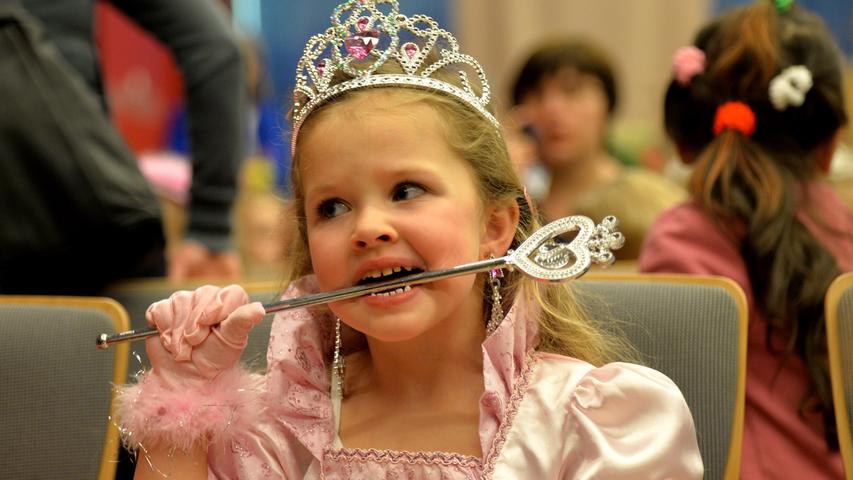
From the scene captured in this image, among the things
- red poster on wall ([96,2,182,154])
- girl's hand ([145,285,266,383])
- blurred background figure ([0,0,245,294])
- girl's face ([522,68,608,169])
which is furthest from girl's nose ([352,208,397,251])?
red poster on wall ([96,2,182,154])

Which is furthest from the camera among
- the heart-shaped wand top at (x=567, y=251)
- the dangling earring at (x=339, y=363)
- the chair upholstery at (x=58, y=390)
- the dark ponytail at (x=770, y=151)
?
the dark ponytail at (x=770, y=151)

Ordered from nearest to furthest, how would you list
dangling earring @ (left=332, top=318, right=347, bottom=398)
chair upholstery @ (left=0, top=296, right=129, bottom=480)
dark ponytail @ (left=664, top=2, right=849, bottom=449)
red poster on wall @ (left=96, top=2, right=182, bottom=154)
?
dangling earring @ (left=332, top=318, right=347, bottom=398) < chair upholstery @ (left=0, top=296, right=129, bottom=480) < dark ponytail @ (left=664, top=2, right=849, bottom=449) < red poster on wall @ (left=96, top=2, right=182, bottom=154)

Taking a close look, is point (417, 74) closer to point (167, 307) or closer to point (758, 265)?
point (167, 307)

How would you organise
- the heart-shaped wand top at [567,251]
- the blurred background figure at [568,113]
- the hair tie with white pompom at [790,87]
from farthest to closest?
the blurred background figure at [568,113] < the hair tie with white pompom at [790,87] < the heart-shaped wand top at [567,251]

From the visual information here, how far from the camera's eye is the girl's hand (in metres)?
1.15

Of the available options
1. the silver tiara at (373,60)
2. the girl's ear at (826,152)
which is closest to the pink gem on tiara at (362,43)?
the silver tiara at (373,60)

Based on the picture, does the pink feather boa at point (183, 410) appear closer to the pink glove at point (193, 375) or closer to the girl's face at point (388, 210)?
the pink glove at point (193, 375)

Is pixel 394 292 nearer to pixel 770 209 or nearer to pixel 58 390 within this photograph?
pixel 58 390

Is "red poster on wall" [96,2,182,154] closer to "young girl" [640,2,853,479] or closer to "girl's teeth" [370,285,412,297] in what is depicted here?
"young girl" [640,2,853,479]

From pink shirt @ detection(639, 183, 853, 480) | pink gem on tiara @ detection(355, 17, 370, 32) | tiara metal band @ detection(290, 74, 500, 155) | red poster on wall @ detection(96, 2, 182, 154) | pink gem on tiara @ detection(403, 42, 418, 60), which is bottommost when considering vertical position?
red poster on wall @ detection(96, 2, 182, 154)

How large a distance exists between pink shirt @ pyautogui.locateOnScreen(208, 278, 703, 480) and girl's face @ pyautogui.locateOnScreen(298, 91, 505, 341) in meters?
0.10

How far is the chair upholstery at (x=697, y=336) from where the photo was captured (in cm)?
132

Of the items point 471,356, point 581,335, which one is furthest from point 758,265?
point 471,356

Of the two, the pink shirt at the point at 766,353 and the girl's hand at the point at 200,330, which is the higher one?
the girl's hand at the point at 200,330
